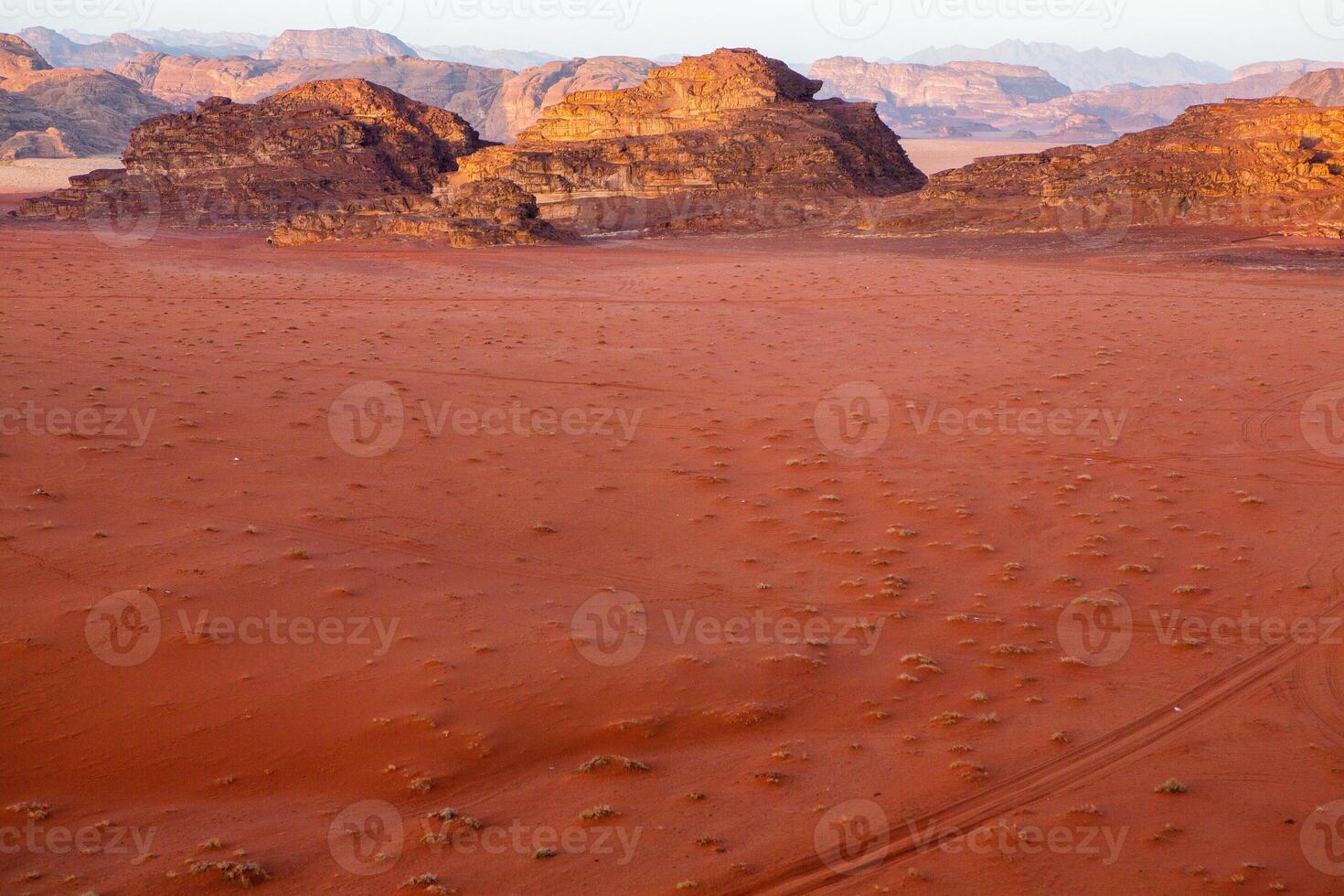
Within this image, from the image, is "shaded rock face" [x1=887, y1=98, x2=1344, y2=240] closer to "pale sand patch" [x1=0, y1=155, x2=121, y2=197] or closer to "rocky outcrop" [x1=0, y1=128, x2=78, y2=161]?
"pale sand patch" [x1=0, y1=155, x2=121, y2=197]

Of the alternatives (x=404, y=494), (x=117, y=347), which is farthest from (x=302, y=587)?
(x=117, y=347)

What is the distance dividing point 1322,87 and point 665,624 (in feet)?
499

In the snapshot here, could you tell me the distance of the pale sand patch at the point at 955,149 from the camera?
11160 centimetres

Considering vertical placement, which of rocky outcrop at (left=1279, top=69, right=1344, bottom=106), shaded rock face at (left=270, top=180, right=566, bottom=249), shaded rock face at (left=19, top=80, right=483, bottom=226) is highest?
rocky outcrop at (left=1279, top=69, right=1344, bottom=106)

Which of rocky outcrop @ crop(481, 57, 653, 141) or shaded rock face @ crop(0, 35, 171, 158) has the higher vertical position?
rocky outcrop @ crop(481, 57, 653, 141)

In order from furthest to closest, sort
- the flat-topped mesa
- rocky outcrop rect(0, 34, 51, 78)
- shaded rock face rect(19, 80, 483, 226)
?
A: 1. rocky outcrop rect(0, 34, 51, 78)
2. shaded rock face rect(19, 80, 483, 226)
3. the flat-topped mesa

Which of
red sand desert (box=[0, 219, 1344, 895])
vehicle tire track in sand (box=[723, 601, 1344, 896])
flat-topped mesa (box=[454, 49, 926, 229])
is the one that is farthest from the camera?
flat-topped mesa (box=[454, 49, 926, 229])

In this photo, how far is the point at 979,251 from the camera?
40.1 meters

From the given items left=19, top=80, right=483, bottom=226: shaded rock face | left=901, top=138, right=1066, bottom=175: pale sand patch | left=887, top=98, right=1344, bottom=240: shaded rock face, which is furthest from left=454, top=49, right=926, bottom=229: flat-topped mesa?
left=901, top=138, right=1066, bottom=175: pale sand patch

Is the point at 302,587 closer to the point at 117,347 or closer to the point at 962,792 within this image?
the point at 962,792

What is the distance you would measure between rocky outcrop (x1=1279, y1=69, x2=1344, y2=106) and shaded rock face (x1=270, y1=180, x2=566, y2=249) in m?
115

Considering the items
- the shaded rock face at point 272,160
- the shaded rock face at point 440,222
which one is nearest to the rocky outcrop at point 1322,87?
the shaded rock face at point 272,160

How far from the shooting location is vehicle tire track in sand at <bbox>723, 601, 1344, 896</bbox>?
617 cm

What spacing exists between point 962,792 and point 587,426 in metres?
10.1
